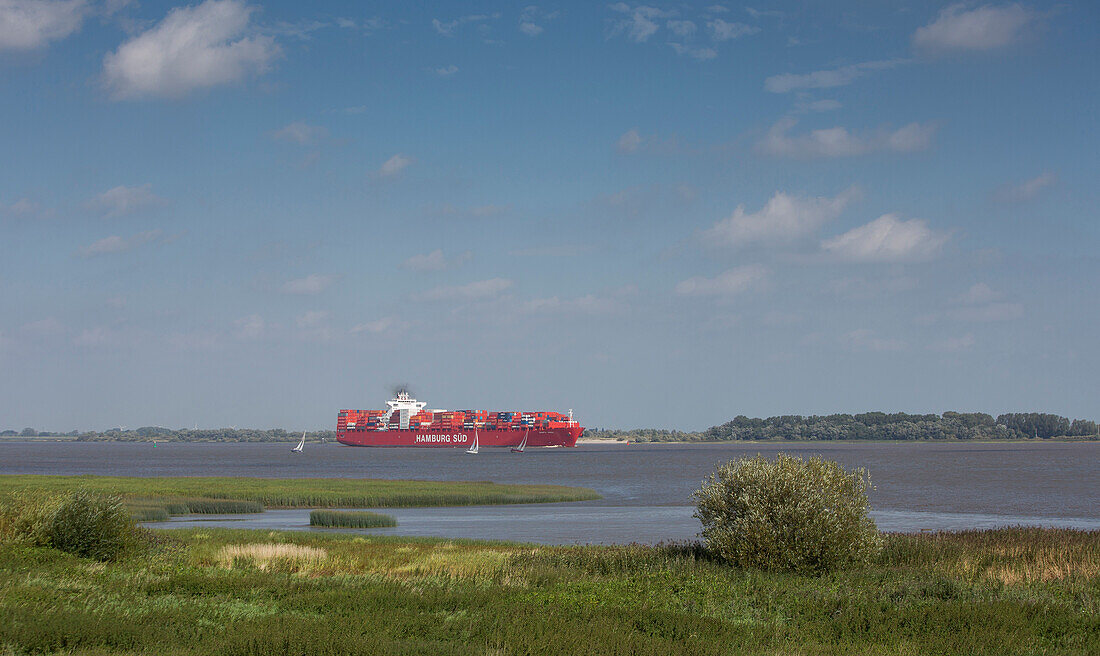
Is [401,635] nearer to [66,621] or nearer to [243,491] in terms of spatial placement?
[66,621]

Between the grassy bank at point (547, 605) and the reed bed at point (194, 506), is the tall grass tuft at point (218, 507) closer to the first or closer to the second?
the reed bed at point (194, 506)

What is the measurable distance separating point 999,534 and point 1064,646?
1705 centimetres

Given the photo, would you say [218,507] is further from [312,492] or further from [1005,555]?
[1005,555]

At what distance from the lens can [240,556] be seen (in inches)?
933

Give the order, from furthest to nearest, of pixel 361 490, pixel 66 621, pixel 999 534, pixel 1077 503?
pixel 361 490 < pixel 1077 503 < pixel 999 534 < pixel 66 621

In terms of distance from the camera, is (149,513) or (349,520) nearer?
(349,520)

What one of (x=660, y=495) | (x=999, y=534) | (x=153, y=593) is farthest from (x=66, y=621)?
(x=660, y=495)

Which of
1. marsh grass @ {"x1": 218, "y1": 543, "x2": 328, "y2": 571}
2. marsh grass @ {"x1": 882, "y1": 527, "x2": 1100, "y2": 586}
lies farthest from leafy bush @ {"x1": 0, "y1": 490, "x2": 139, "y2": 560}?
marsh grass @ {"x1": 882, "y1": 527, "x2": 1100, "y2": 586}

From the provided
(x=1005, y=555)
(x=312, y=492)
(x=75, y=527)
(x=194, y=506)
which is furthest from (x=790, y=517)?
(x=312, y=492)

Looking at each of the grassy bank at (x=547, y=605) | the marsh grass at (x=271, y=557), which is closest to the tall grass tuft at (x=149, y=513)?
the marsh grass at (x=271, y=557)

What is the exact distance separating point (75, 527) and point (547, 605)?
1164 cm

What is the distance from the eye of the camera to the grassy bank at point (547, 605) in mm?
12969

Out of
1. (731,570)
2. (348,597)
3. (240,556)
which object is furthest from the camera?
(240,556)

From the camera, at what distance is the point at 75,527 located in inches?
831
